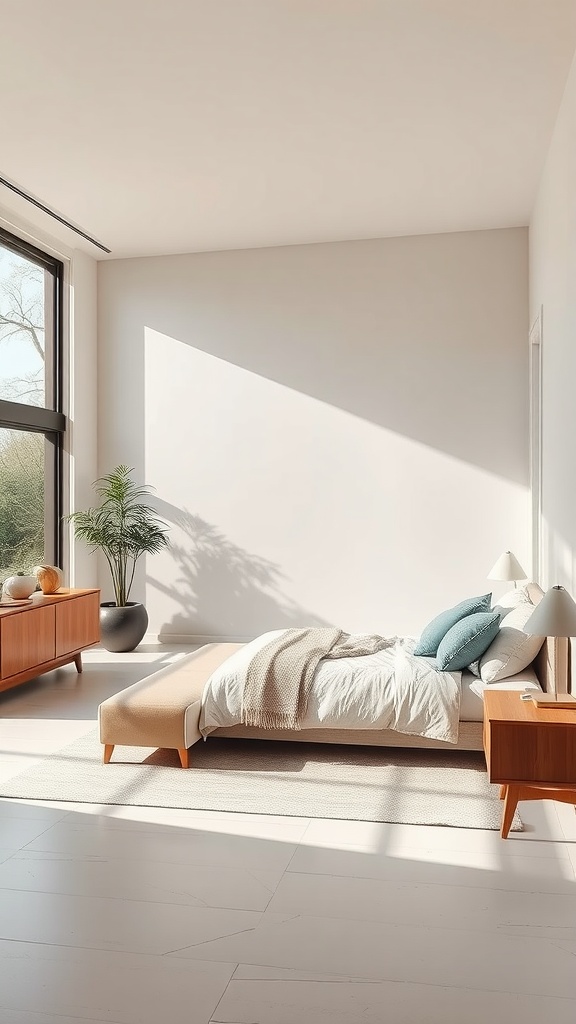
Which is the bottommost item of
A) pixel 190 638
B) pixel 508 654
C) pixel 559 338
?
pixel 190 638

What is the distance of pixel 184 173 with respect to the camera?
576 centimetres

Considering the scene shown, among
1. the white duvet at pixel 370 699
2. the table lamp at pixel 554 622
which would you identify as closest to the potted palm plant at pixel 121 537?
the white duvet at pixel 370 699

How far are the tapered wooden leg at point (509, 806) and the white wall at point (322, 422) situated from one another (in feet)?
12.7

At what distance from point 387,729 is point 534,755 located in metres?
1.12

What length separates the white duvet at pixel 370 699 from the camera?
418cm

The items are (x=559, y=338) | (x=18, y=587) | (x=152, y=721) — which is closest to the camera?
(x=152, y=721)

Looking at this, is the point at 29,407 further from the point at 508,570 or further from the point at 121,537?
the point at 508,570

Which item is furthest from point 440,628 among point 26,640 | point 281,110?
point 281,110

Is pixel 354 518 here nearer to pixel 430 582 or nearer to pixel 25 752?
pixel 430 582

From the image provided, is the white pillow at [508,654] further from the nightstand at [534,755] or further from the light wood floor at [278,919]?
the nightstand at [534,755]

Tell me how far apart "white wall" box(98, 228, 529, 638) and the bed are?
2842 millimetres

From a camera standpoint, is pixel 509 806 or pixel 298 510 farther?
pixel 298 510

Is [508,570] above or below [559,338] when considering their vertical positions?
below

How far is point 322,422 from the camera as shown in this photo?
7395mm
